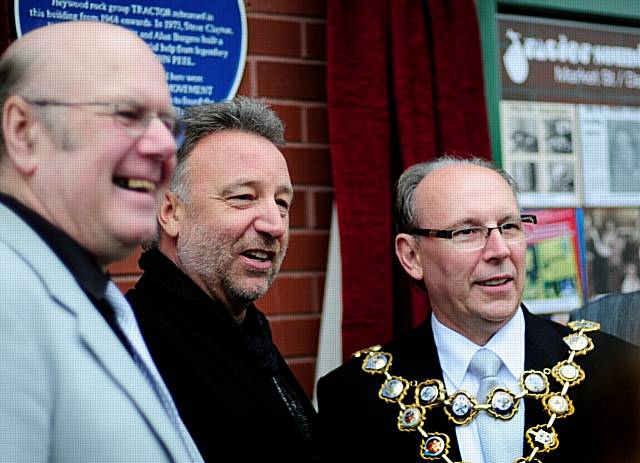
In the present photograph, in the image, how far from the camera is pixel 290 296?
268cm

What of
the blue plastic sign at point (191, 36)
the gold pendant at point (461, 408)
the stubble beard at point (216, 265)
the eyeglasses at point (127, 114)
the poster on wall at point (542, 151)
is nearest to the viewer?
the eyeglasses at point (127, 114)

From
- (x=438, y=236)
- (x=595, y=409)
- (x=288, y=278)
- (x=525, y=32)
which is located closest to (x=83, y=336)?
(x=438, y=236)

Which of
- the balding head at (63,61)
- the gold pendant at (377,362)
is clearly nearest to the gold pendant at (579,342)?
the gold pendant at (377,362)

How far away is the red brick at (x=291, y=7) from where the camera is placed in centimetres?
266

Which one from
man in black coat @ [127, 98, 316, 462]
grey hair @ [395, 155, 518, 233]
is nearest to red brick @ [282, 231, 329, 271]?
grey hair @ [395, 155, 518, 233]

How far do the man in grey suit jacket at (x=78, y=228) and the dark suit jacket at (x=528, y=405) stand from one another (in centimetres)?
90

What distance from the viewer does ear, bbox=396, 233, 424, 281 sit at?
228 cm

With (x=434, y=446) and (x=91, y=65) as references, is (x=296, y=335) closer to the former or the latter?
(x=434, y=446)

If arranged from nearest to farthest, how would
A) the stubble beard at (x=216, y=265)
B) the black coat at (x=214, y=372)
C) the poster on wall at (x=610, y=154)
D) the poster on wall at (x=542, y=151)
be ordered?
the black coat at (x=214, y=372) → the stubble beard at (x=216, y=265) → the poster on wall at (x=542, y=151) → the poster on wall at (x=610, y=154)

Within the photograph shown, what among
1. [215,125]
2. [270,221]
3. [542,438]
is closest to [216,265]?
[270,221]

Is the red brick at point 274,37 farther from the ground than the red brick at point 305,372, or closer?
farther from the ground

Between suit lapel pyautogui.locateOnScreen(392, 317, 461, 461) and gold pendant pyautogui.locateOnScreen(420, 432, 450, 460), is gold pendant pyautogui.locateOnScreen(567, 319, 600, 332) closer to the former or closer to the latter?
suit lapel pyautogui.locateOnScreen(392, 317, 461, 461)

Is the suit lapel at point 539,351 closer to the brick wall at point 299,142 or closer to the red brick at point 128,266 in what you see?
the brick wall at point 299,142

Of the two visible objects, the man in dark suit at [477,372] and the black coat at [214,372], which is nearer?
the black coat at [214,372]
